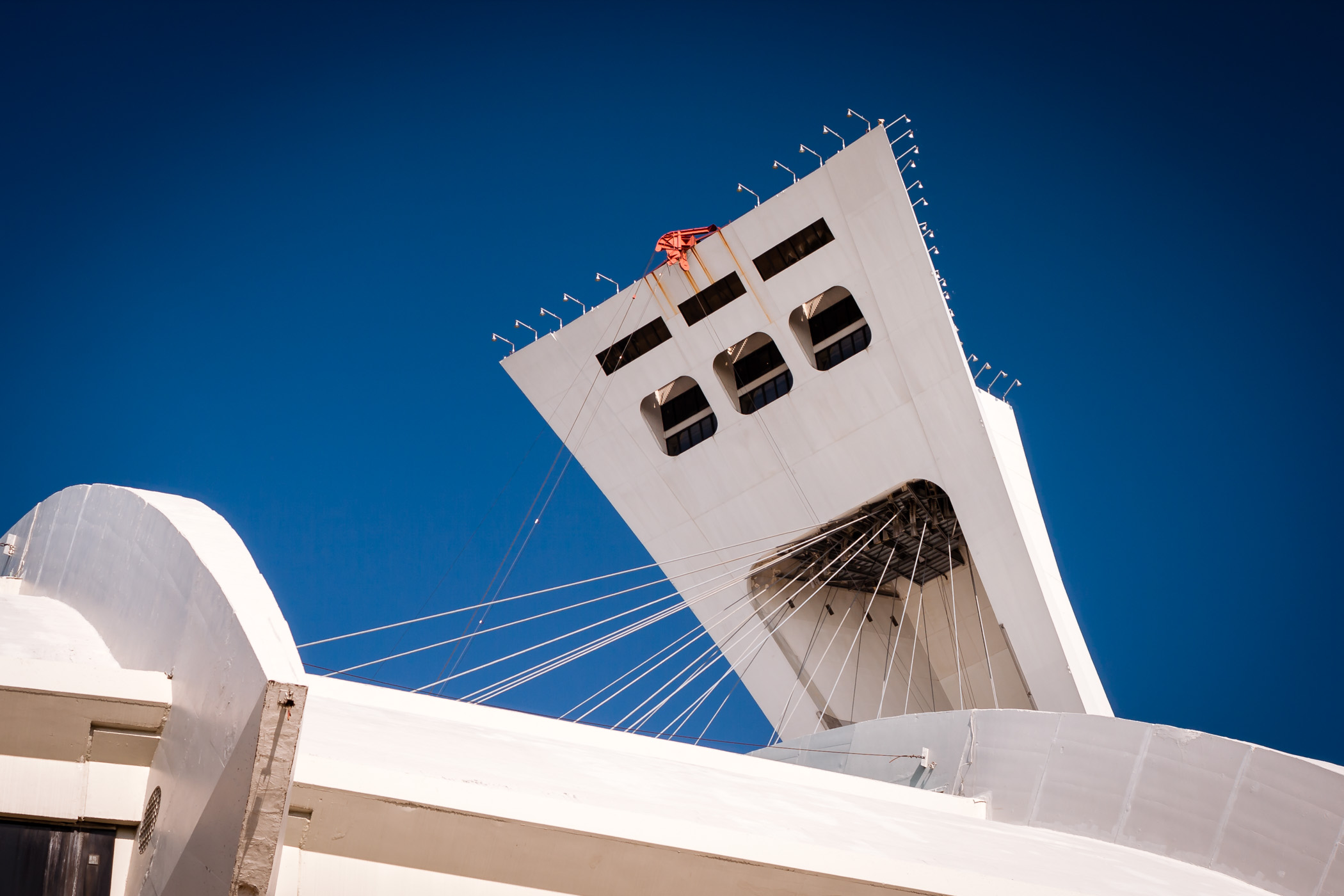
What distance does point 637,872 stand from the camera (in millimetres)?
6457

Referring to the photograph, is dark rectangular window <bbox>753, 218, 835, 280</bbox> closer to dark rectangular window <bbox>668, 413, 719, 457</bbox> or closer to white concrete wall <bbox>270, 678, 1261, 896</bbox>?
dark rectangular window <bbox>668, 413, 719, 457</bbox>

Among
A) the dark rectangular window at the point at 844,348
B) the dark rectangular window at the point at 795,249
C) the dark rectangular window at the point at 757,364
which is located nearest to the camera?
the dark rectangular window at the point at 795,249

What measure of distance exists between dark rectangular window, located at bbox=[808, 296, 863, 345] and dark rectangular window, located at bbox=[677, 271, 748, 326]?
1917mm

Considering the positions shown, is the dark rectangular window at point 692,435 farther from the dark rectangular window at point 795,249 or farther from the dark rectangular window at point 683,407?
the dark rectangular window at point 795,249

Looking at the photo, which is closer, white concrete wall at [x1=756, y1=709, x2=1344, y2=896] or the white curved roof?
the white curved roof

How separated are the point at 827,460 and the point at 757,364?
303cm

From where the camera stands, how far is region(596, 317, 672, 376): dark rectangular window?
2528 centimetres

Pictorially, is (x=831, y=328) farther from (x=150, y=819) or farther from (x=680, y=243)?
(x=150, y=819)

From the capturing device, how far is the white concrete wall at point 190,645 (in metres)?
5.02

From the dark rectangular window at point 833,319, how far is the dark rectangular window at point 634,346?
320 cm

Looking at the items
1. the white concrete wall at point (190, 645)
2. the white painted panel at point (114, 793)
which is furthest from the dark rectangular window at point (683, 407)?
the white painted panel at point (114, 793)

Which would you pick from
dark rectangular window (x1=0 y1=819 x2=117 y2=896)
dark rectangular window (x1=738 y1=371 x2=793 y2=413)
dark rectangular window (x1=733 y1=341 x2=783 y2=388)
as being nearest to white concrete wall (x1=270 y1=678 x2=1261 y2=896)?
dark rectangular window (x1=0 y1=819 x2=117 y2=896)

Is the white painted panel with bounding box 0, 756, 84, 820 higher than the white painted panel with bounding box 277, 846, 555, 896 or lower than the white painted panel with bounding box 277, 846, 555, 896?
higher

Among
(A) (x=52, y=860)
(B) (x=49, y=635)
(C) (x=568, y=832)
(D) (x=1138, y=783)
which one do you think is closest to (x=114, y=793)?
(A) (x=52, y=860)
